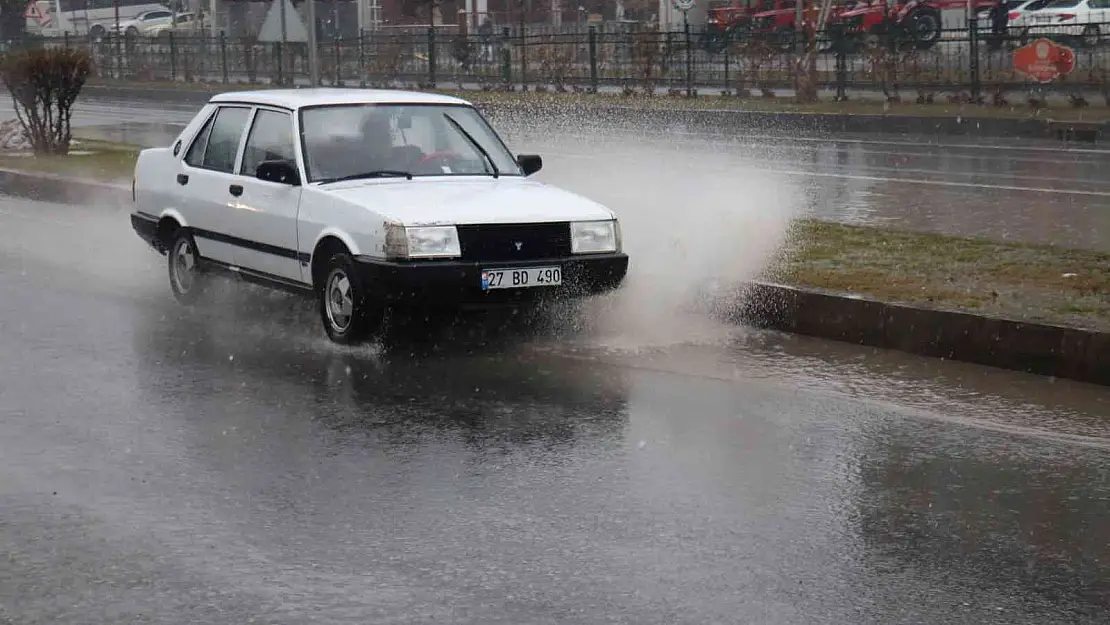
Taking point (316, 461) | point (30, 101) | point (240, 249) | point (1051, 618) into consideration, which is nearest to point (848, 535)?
point (1051, 618)

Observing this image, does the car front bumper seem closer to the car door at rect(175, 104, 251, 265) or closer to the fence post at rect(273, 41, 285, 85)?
the car door at rect(175, 104, 251, 265)

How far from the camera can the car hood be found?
8.27 m

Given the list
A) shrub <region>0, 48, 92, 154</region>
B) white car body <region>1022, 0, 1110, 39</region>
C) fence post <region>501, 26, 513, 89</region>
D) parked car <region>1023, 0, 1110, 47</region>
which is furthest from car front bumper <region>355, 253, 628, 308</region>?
fence post <region>501, 26, 513, 89</region>

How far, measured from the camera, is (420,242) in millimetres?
8117

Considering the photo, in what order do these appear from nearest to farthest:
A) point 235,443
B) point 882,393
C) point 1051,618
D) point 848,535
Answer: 1. point 1051,618
2. point 848,535
3. point 235,443
4. point 882,393

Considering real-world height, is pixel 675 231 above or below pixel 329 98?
below

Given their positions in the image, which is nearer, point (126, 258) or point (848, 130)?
point (126, 258)

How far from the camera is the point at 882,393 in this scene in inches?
290

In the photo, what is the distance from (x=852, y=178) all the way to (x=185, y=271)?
9.18 m

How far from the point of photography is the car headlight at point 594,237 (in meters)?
8.51

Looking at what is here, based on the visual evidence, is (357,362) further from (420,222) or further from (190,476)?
(190,476)

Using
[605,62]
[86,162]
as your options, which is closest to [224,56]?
[605,62]

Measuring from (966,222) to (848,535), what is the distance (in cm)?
851

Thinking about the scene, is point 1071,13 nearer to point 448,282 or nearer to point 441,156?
point 441,156
